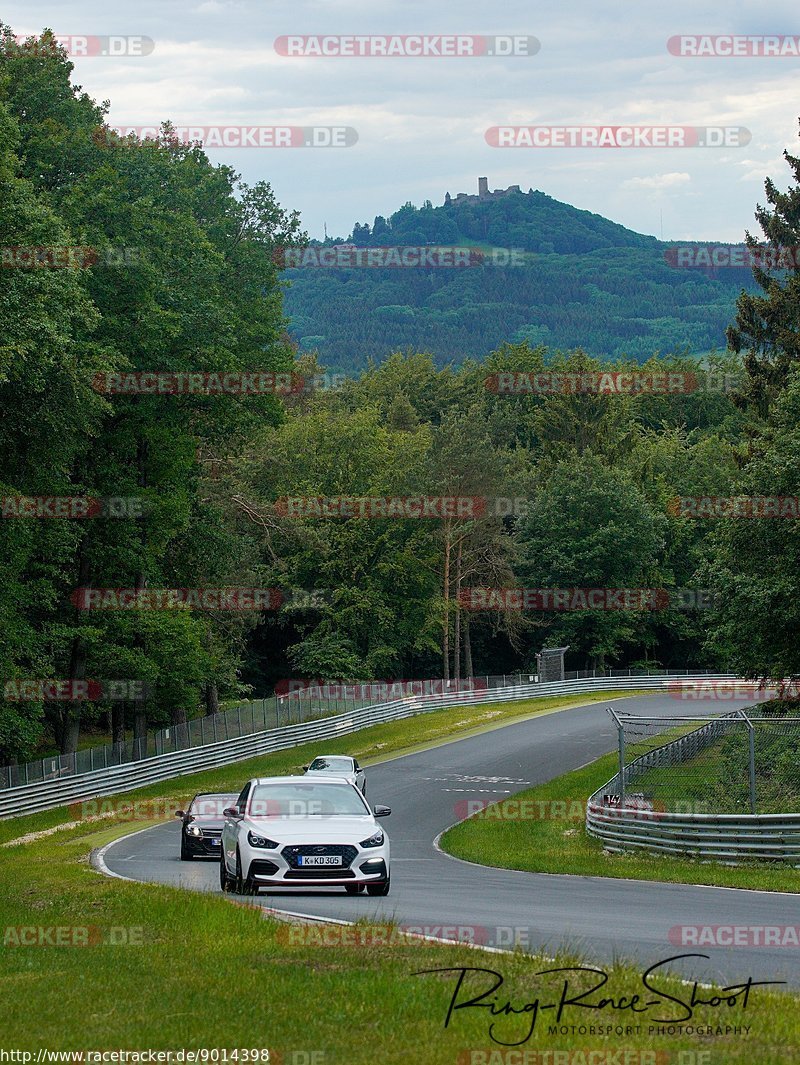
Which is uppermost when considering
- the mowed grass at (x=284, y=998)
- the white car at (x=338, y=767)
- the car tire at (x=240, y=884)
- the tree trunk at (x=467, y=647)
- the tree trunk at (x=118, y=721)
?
the mowed grass at (x=284, y=998)

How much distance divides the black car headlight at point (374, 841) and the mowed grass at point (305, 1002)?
405cm

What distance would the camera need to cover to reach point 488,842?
28234 mm

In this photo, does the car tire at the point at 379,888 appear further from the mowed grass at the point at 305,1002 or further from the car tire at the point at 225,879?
the mowed grass at the point at 305,1002

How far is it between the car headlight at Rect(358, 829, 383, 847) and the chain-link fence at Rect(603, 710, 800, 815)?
7492mm

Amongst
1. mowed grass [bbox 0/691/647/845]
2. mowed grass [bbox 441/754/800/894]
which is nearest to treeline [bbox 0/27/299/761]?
mowed grass [bbox 0/691/647/845]

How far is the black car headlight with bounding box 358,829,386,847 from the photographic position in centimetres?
1647

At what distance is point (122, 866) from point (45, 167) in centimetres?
2238

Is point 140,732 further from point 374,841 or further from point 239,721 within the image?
point 374,841

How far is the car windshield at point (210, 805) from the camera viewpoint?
1017 inches

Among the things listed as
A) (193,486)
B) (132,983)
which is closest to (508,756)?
(193,486)

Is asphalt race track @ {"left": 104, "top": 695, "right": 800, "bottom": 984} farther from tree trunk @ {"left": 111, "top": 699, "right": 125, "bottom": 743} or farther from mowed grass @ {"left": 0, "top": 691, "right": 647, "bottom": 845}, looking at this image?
tree trunk @ {"left": 111, "top": 699, "right": 125, "bottom": 743}

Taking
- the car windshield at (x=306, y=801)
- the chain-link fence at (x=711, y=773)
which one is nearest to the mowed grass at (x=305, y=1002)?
the car windshield at (x=306, y=801)

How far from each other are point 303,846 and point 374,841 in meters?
0.92

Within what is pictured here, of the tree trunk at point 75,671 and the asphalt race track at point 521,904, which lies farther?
the tree trunk at point 75,671
